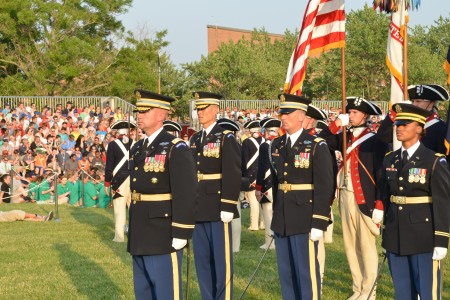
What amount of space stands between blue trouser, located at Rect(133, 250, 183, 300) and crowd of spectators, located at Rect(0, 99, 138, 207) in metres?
15.0

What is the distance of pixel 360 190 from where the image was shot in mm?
9164

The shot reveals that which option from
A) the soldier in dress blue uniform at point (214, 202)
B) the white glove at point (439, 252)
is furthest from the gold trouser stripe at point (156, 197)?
the white glove at point (439, 252)

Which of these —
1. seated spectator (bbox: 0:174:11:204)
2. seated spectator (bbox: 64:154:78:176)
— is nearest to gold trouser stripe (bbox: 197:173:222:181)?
seated spectator (bbox: 0:174:11:204)

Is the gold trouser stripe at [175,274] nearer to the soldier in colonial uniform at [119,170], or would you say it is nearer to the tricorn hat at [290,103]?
the tricorn hat at [290,103]

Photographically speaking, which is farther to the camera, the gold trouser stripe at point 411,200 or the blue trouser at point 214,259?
the blue trouser at point 214,259

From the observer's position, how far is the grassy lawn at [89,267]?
9898 mm

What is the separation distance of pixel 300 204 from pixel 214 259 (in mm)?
1341

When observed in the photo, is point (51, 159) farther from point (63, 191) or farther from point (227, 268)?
point (227, 268)

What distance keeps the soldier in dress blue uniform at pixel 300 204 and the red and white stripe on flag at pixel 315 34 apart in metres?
2.85

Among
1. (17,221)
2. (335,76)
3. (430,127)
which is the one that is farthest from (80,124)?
(335,76)

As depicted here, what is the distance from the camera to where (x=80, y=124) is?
2827 cm

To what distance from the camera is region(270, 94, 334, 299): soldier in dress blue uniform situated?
7527 millimetres

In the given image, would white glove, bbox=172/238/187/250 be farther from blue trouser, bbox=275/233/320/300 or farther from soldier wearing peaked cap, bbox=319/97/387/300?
soldier wearing peaked cap, bbox=319/97/387/300

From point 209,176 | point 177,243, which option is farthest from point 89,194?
point 177,243
